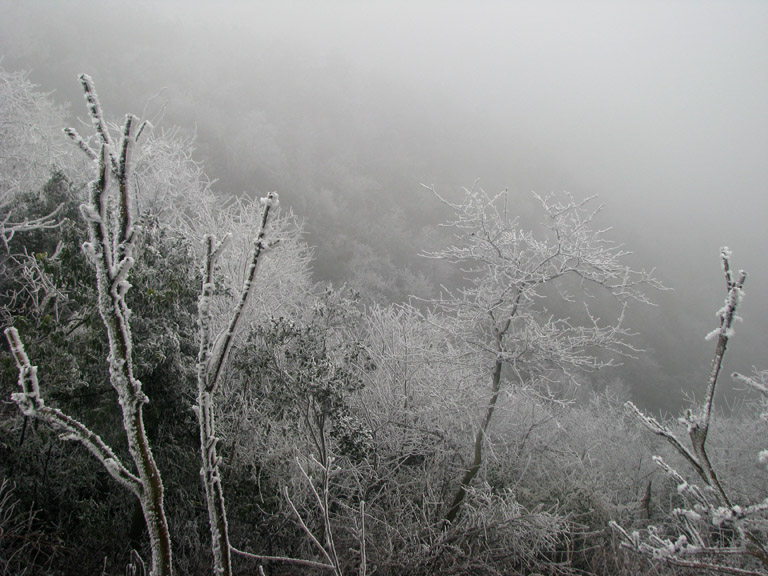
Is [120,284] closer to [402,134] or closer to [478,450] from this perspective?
[478,450]

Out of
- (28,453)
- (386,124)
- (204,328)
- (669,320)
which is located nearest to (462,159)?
(386,124)

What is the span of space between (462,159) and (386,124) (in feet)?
24.9

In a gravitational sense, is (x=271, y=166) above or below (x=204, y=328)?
below

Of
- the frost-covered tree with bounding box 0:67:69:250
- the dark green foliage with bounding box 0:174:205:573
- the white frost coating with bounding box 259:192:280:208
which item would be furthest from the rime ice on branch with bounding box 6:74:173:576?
the frost-covered tree with bounding box 0:67:69:250

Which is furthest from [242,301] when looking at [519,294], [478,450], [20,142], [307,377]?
[20,142]

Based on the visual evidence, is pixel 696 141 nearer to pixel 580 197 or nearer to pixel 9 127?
pixel 580 197

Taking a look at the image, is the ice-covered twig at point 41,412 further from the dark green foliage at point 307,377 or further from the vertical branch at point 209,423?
the dark green foliage at point 307,377

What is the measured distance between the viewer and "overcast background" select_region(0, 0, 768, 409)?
87.9 feet

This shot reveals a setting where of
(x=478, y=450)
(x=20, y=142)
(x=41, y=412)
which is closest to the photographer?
(x=41, y=412)

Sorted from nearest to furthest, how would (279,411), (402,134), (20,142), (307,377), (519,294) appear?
(307,377), (519,294), (279,411), (20,142), (402,134)

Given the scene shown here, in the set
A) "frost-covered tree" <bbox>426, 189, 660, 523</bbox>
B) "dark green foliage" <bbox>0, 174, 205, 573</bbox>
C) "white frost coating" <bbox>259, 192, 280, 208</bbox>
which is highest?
"white frost coating" <bbox>259, 192, 280, 208</bbox>

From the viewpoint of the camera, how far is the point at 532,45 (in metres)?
71.1

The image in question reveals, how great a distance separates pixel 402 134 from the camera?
1490 inches

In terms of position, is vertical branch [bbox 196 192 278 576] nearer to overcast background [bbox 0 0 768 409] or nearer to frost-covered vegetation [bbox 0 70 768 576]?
frost-covered vegetation [bbox 0 70 768 576]
